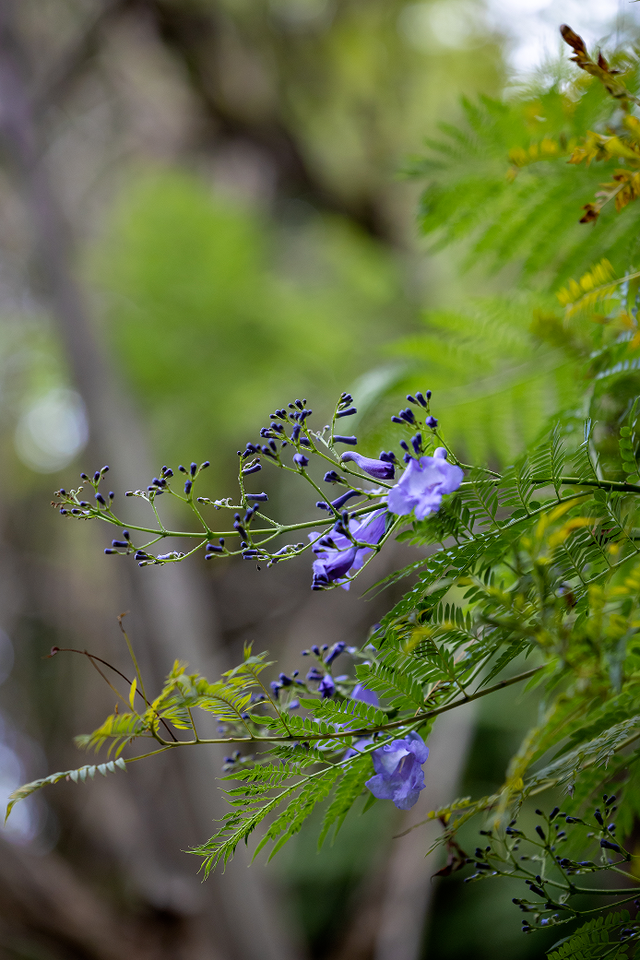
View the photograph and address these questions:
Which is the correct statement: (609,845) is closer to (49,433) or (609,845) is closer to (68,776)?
(68,776)

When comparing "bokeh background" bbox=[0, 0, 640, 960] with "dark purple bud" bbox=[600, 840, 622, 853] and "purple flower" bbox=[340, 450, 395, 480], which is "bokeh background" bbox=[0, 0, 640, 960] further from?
"dark purple bud" bbox=[600, 840, 622, 853]

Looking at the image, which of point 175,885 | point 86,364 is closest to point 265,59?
point 86,364

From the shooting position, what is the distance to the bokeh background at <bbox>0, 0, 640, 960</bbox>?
1.90 m

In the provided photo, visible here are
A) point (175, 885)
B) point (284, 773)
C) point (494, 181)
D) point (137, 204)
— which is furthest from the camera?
point (137, 204)

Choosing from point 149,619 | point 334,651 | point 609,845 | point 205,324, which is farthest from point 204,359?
point 609,845

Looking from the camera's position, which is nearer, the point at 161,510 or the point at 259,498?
the point at 259,498

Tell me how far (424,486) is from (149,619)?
1771 millimetres

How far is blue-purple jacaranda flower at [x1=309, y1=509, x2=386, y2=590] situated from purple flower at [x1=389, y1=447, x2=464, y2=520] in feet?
0.16

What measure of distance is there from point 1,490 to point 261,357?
6.38 feet

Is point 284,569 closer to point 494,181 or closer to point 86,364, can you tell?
point 86,364

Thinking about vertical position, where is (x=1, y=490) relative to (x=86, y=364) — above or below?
above

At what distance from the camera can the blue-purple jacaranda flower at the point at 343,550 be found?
384 millimetres

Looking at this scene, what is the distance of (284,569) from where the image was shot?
3.57 meters

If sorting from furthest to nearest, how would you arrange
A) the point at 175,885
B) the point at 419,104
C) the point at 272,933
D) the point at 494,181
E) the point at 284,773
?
the point at 419,104
the point at 175,885
the point at 272,933
the point at 494,181
the point at 284,773
